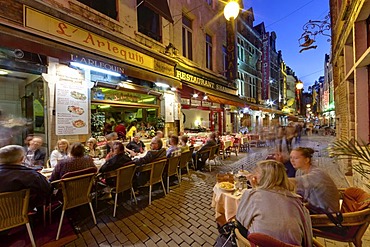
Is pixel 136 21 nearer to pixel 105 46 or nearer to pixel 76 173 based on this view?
pixel 105 46

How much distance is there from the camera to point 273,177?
5.65 ft

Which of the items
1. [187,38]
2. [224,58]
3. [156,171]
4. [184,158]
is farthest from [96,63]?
[224,58]

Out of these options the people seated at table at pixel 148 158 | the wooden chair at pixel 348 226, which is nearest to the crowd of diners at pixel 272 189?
the wooden chair at pixel 348 226

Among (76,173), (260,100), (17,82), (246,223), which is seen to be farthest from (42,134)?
(260,100)

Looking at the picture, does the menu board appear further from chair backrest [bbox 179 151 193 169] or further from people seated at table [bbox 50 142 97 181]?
chair backrest [bbox 179 151 193 169]

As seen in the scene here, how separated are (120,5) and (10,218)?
6978mm

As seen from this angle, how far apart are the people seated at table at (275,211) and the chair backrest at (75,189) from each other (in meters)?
2.56

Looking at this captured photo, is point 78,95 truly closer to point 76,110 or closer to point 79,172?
point 76,110

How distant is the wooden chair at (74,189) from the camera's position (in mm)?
2958

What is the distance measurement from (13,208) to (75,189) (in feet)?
2.56

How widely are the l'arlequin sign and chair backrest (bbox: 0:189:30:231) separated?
3.91 metres

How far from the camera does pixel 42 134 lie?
16.7 ft

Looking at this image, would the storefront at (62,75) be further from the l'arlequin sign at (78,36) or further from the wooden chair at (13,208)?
the wooden chair at (13,208)

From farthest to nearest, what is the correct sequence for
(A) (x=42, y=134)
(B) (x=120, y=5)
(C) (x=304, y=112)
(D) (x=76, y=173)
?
(C) (x=304, y=112)
(B) (x=120, y=5)
(A) (x=42, y=134)
(D) (x=76, y=173)
